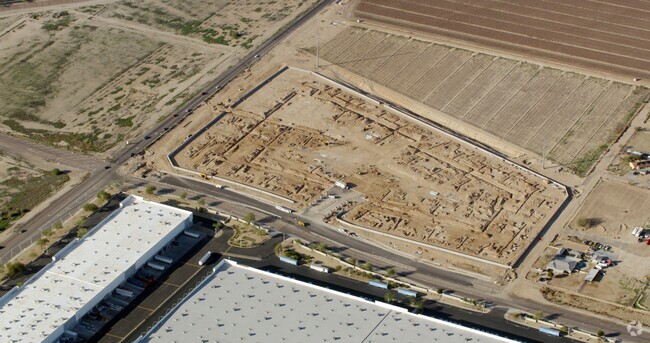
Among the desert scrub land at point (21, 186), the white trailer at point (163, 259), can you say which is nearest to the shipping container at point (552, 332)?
the white trailer at point (163, 259)

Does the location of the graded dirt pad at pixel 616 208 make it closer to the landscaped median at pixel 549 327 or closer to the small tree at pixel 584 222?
the small tree at pixel 584 222

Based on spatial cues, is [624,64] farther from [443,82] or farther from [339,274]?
[339,274]

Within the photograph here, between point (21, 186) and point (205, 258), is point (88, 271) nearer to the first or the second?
point (205, 258)

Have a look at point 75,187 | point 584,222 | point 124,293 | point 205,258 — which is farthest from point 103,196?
point 584,222

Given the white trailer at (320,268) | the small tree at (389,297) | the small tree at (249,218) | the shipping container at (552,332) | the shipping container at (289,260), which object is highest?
the shipping container at (552,332)

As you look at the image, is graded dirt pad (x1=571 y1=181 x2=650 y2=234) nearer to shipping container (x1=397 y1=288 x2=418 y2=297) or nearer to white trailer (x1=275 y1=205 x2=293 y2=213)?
shipping container (x1=397 y1=288 x2=418 y2=297)

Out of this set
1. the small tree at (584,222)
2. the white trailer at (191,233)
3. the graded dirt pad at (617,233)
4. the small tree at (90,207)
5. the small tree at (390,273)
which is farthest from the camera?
the small tree at (90,207)

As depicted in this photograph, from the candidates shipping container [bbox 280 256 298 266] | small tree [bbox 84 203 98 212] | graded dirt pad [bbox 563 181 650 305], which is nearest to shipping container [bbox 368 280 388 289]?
shipping container [bbox 280 256 298 266]

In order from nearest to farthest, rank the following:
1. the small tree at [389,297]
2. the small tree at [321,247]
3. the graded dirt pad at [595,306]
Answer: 1. the graded dirt pad at [595,306]
2. the small tree at [389,297]
3. the small tree at [321,247]
